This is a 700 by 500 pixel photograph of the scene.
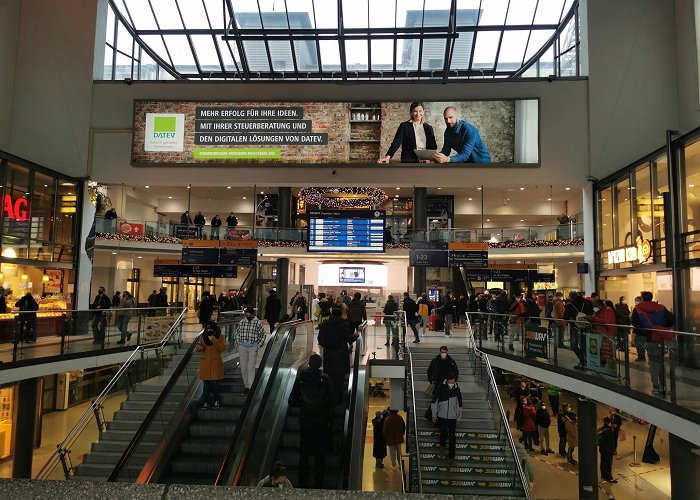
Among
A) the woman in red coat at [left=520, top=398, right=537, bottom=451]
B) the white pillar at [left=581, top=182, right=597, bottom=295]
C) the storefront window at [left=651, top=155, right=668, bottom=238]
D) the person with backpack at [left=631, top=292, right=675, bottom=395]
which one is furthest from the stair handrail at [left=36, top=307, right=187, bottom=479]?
the storefront window at [left=651, top=155, right=668, bottom=238]

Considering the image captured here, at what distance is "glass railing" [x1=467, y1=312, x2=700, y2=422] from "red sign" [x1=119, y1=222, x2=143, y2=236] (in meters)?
17.9

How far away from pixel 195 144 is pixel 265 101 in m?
2.50

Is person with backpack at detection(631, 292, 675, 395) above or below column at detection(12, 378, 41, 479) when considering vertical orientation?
above

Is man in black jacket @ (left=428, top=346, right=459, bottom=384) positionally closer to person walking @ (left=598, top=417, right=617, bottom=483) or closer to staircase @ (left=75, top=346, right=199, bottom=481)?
staircase @ (left=75, top=346, right=199, bottom=481)

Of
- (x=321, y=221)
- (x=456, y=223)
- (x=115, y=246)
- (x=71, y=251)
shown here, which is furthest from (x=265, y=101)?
(x=456, y=223)

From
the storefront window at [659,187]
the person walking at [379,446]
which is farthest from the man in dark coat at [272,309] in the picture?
the storefront window at [659,187]

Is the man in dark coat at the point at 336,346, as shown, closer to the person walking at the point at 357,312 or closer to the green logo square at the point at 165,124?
the person walking at the point at 357,312

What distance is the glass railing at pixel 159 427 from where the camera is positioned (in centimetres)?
763

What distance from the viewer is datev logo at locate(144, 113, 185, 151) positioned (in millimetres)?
16350

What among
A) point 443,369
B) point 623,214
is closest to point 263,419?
point 443,369

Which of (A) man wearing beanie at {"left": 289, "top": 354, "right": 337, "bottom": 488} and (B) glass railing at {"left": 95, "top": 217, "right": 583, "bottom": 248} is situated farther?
(B) glass railing at {"left": 95, "top": 217, "right": 583, "bottom": 248}

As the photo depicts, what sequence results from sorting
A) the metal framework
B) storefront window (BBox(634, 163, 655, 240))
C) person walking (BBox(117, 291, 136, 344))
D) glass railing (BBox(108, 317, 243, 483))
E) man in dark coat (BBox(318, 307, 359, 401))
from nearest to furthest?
glass railing (BBox(108, 317, 243, 483)) → man in dark coat (BBox(318, 307, 359, 401)) → storefront window (BBox(634, 163, 655, 240)) → person walking (BBox(117, 291, 136, 344)) → the metal framework

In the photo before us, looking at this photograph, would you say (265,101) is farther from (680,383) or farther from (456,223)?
(456,223)

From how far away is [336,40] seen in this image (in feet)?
81.1
